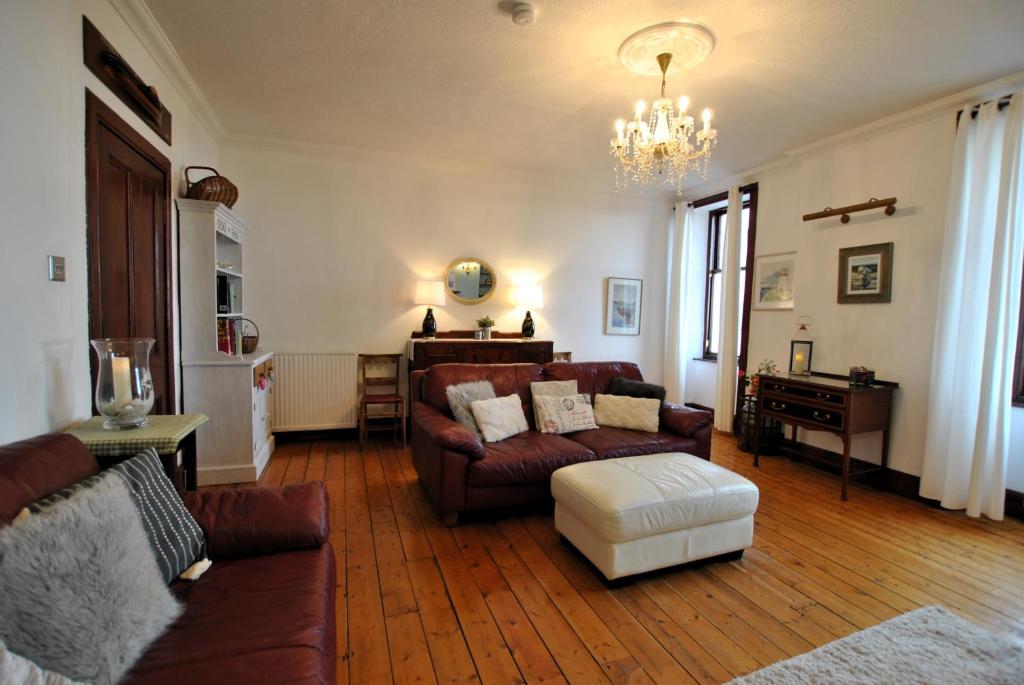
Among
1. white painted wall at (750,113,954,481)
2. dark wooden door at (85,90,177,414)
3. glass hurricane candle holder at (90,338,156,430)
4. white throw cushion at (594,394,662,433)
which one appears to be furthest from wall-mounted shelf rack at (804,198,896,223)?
dark wooden door at (85,90,177,414)

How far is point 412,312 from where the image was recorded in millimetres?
4914

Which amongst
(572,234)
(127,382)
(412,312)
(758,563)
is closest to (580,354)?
(572,234)

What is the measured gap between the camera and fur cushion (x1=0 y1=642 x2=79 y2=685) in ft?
2.66

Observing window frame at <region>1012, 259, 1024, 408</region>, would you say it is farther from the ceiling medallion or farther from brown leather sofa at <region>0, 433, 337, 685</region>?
brown leather sofa at <region>0, 433, 337, 685</region>

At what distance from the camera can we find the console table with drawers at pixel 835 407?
3.38 m

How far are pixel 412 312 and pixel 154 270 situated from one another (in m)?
2.37

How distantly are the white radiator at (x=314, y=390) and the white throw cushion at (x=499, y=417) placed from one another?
2.00 meters

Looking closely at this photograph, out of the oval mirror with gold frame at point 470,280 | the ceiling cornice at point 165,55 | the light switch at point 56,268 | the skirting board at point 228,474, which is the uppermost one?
the ceiling cornice at point 165,55

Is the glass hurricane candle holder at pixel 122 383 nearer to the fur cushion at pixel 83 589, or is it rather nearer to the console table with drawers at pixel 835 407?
the fur cushion at pixel 83 589

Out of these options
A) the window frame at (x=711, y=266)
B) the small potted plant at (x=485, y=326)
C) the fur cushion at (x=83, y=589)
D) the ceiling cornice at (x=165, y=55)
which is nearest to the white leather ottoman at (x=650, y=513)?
the fur cushion at (x=83, y=589)

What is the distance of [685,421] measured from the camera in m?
3.35

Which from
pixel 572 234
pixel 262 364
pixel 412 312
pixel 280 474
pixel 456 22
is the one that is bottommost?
pixel 280 474

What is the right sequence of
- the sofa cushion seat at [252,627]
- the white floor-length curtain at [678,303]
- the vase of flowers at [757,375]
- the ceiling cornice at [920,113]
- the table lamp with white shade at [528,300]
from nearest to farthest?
the sofa cushion seat at [252,627] < the ceiling cornice at [920,113] < the vase of flowers at [757,375] < the table lamp with white shade at [528,300] < the white floor-length curtain at [678,303]

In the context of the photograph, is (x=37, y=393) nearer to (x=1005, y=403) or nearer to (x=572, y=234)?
(x=572, y=234)
